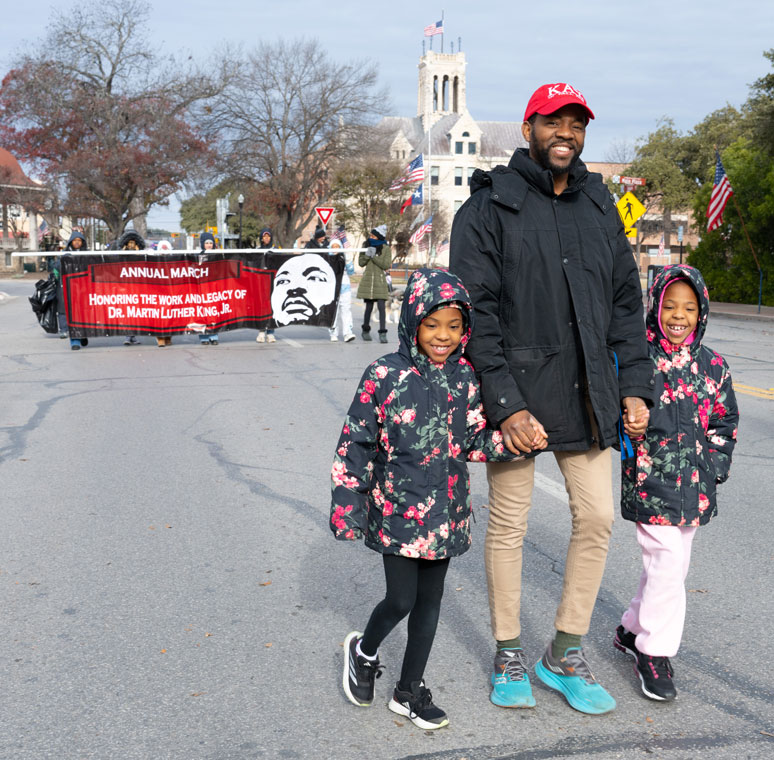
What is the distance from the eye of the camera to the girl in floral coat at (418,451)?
10.1ft

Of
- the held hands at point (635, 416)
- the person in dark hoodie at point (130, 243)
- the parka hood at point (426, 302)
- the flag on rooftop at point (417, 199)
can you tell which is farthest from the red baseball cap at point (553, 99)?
the flag on rooftop at point (417, 199)

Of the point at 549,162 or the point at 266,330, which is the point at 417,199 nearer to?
the point at 266,330

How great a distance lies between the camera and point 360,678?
3.33 m

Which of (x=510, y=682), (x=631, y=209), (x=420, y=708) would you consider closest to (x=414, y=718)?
(x=420, y=708)

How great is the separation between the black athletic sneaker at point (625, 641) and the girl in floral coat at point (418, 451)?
0.90 metres

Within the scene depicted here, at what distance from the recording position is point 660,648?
3.39 m

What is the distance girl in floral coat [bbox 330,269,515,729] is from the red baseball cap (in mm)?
646

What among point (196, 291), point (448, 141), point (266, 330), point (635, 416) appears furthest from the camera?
point (448, 141)

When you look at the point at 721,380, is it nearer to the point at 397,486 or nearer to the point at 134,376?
the point at 397,486

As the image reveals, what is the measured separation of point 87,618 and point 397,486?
1.85 metres

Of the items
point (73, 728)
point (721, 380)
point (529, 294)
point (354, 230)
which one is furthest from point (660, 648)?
point (354, 230)

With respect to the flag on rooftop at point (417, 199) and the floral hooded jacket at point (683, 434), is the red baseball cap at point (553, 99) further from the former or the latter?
the flag on rooftop at point (417, 199)

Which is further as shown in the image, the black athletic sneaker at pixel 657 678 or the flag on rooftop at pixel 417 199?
the flag on rooftop at pixel 417 199

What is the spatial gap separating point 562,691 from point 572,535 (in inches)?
21.6
